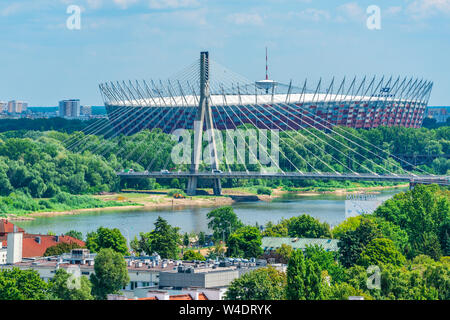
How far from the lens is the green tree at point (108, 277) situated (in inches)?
874

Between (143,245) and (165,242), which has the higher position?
(165,242)

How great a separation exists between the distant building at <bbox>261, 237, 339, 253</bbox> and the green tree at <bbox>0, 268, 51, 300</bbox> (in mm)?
10667

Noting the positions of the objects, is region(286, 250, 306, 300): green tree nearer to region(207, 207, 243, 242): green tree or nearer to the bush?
region(207, 207, 243, 242): green tree

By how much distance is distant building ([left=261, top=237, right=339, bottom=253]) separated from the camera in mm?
31000

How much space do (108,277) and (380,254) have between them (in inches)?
297

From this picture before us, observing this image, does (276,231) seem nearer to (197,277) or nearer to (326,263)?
(326,263)

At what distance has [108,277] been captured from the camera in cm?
2247

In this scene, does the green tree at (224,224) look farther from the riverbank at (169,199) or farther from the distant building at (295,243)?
the riverbank at (169,199)

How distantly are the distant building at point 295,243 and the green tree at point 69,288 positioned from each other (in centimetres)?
1012

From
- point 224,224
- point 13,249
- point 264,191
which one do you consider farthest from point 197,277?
point 264,191

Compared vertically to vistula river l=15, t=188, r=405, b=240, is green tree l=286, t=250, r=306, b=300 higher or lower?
lower
